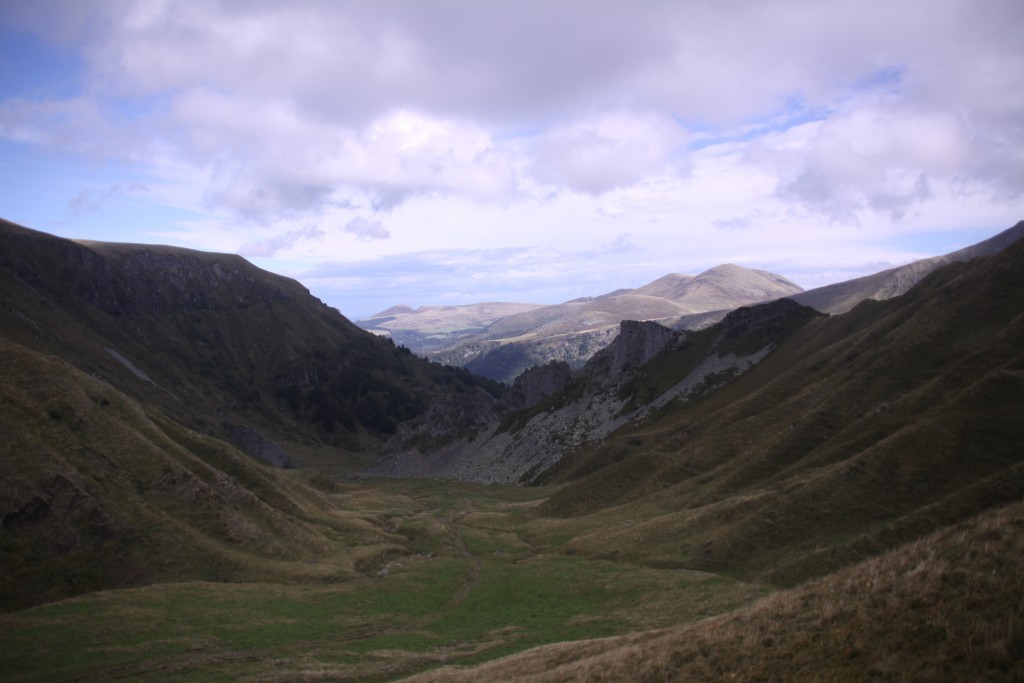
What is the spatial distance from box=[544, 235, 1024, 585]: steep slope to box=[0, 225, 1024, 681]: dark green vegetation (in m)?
0.28

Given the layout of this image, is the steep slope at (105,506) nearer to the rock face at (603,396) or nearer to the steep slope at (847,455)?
the steep slope at (847,455)

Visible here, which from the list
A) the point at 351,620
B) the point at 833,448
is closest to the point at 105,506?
the point at 351,620

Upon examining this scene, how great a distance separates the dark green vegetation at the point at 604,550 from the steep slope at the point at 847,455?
0.92 ft

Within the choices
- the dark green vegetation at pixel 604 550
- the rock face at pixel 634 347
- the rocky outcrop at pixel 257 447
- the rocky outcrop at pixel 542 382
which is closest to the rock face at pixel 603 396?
Result: the rock face at pixel 634 347

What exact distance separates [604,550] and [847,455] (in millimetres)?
24601

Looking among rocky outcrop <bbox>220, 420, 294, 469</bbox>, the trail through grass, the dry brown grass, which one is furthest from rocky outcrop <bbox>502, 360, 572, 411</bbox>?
the dry brown grass

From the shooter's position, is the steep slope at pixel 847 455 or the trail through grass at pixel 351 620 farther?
the steep slope at pixel 847 455

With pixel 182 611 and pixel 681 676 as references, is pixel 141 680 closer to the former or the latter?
pixel 182 611

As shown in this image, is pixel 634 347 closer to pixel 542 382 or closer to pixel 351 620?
pixel 542 382

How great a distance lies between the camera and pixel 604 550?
6119cm

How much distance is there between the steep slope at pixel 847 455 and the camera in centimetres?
4441

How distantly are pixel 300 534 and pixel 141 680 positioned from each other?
32.9 metres

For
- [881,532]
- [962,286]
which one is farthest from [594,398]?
[881,532]

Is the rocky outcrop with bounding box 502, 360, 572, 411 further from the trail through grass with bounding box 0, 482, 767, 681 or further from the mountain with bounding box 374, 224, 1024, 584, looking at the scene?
the trail through grass with bounding box 0, 482, 767, 681
